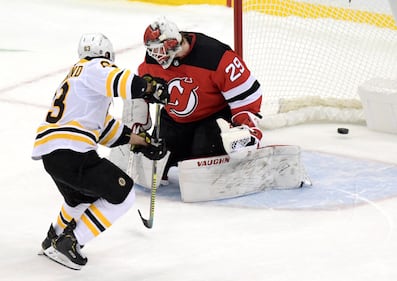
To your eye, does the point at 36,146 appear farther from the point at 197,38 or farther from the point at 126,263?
the point at 197,38

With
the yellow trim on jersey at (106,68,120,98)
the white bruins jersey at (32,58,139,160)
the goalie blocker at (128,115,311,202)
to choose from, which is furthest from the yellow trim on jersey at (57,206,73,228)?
the goalie blocker at (128,115,311,202)

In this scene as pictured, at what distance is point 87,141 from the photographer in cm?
261

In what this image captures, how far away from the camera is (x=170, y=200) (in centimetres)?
324

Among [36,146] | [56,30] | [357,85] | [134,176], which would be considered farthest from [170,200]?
[56,30]

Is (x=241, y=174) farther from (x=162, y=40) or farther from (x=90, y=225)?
(x=90, y=225)

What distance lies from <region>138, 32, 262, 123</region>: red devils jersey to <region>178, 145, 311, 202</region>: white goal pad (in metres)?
0.17

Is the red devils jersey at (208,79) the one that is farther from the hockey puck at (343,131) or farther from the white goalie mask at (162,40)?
the hockey puck at (343,131)

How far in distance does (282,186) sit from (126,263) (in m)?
0.82

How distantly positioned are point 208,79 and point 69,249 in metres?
0.92

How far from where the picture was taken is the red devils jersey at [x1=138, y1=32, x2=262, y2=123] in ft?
10.7

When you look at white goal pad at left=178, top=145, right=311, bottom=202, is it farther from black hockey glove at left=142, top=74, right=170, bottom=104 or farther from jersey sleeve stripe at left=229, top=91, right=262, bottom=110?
black hockey glove at left=142, top=74, right=170, bottom=104

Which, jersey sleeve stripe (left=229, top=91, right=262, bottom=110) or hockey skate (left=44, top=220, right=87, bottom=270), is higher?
jersey sleeve stripe (left=229, top=91, right=262, bottom=110)

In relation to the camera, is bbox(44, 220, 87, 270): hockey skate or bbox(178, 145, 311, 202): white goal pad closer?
bbox(44, 220, 87, 270): hockey skate

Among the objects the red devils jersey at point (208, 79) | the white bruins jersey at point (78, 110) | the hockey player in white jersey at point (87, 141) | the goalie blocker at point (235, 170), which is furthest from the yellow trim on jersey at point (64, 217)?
the red devils jersey at point (208, 79)
